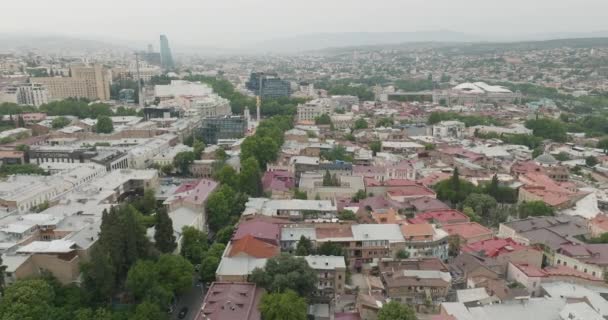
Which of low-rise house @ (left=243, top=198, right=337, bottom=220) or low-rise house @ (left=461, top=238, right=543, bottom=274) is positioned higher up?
low-rise house @ (left=243, top=198, right=337, bottom=220)

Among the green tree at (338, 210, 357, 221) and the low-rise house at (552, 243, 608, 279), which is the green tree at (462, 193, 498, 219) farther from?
the green tree at (338, 210, 357, 221)

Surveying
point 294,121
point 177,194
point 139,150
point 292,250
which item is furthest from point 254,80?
point 292,250

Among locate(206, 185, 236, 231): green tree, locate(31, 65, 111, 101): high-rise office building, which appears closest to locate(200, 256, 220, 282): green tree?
locate(206, 185, 236, 231): green tree

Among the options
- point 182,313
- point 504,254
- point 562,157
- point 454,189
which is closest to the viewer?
point 182,313

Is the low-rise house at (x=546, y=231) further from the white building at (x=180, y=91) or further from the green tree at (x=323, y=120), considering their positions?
the white building at (x=180, y=91)

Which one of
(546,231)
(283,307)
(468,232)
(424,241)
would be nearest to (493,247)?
(468,232)

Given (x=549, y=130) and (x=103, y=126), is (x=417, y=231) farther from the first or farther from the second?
(x=103, y=126)
